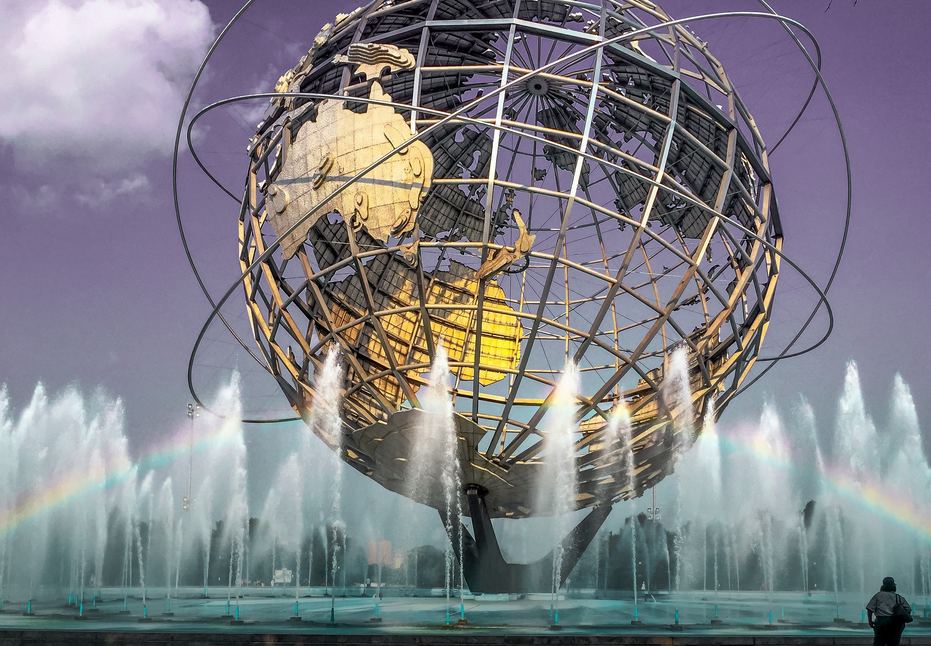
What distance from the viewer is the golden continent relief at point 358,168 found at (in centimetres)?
1430

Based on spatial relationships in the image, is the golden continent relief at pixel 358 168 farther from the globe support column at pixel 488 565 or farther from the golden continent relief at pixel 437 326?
the globe support column at pixel 488 565

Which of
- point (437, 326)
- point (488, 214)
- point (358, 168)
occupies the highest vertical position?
point (358, 168)

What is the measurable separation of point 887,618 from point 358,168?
1058 centimetres

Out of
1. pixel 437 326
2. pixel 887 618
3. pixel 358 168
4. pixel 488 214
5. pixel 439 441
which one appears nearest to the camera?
pixel 887 618

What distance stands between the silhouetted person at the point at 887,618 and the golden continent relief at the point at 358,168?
355 inches

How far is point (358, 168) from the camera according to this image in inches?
573

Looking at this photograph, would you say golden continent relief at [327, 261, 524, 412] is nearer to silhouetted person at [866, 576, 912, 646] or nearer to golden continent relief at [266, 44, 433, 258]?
golden continent relief at [266, 44, 433, 258]

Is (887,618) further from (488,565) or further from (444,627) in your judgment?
(488,565)

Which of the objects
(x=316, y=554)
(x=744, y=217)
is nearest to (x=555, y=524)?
(x=744, y=217)

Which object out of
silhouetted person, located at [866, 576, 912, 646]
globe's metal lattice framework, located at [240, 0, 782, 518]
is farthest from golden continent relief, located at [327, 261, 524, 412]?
silhouetted person, located at [866, 576, 912, 646]

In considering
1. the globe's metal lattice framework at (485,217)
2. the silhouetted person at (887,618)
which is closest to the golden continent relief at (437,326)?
the globe's metal lattice framework at (485,217)

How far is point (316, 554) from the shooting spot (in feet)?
163

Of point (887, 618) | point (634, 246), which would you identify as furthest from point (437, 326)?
point (887, 618)

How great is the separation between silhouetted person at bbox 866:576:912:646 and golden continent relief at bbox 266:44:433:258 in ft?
29.5
